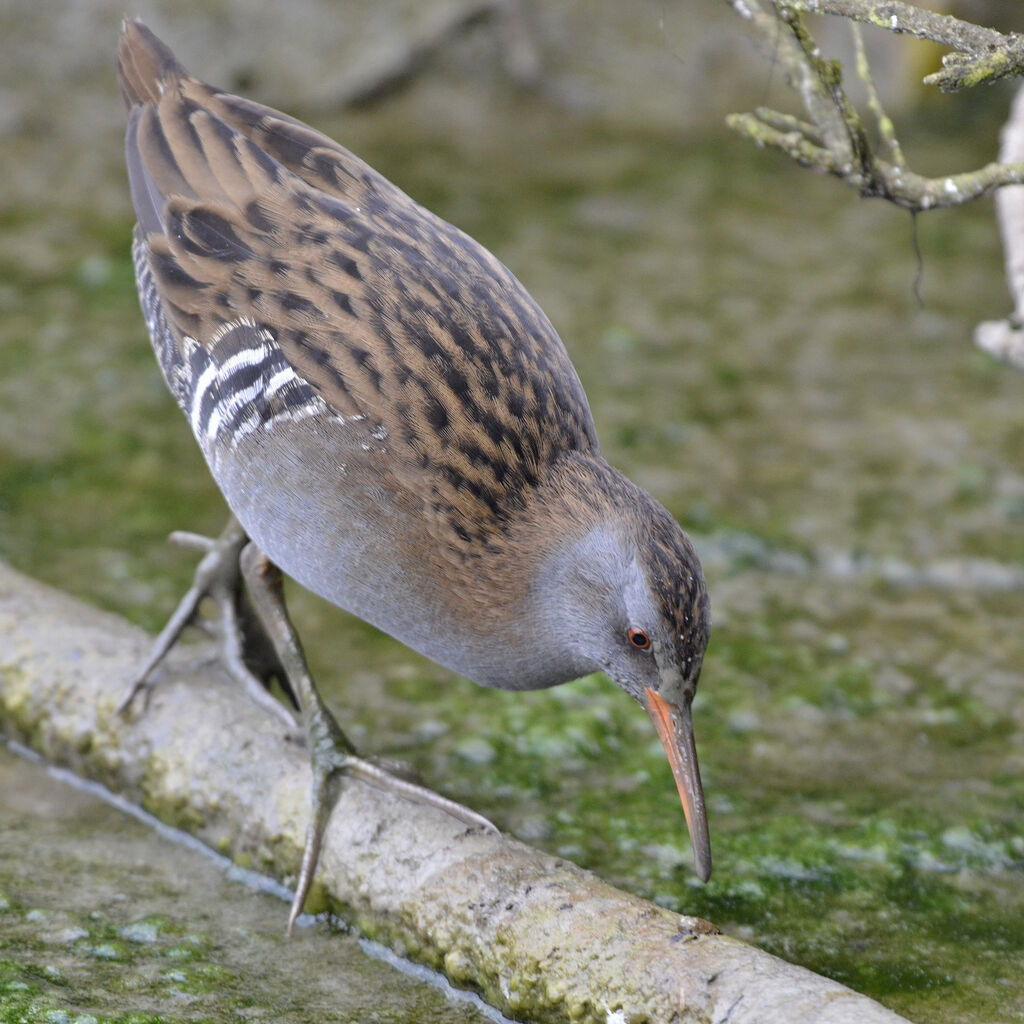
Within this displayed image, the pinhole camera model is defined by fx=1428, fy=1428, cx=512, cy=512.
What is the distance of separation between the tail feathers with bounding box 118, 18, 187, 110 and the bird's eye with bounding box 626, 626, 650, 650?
1874 mm

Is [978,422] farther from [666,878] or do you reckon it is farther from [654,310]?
[666,878]

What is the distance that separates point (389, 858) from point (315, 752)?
12.8 inches

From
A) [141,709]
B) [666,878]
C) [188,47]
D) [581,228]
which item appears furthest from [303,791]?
[188,47]

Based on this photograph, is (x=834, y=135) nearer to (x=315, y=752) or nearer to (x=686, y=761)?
(x=686, y=761)

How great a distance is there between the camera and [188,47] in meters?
7.42

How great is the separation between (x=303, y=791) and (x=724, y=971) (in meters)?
1.14

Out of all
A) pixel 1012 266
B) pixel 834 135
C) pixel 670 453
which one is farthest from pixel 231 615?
pixel 1012 266

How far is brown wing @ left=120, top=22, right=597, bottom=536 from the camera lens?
9.71 ft

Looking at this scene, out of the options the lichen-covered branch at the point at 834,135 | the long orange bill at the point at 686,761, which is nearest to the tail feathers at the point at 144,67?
the lichen-covered branch at the point at 834,135

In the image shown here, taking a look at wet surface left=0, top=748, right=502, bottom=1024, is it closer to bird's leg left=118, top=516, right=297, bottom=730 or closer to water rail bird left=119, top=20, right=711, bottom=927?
water rail bird left=119, top=20, right=711, bottom=927

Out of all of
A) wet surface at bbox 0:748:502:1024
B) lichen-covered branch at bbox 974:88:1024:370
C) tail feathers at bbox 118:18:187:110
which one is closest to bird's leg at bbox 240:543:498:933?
wet surface at bbox 0:748:502:1024

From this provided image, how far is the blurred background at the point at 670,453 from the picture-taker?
334 centimetres

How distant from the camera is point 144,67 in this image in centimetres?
366

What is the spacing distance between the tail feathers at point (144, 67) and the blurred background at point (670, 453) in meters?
1.31
